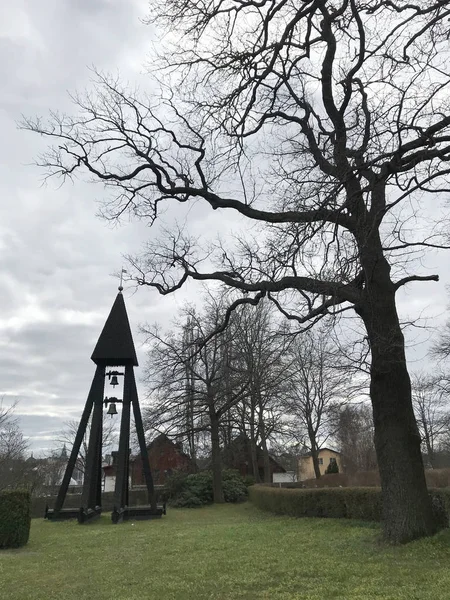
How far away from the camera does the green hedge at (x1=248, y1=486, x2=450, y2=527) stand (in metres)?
10.2

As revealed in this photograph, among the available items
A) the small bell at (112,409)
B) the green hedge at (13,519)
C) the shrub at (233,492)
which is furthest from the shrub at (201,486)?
the green hedge at (13,519)

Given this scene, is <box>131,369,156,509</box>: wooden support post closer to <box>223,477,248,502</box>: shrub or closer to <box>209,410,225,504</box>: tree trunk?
<box>209,410,225,504</box>: tree trunk

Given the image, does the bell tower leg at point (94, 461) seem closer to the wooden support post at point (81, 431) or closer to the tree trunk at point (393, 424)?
the wooden support post at point (81, 431)

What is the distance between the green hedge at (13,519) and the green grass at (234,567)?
1.36 ft

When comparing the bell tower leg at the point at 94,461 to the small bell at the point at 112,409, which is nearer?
the bell tower leg at the point at 94,461

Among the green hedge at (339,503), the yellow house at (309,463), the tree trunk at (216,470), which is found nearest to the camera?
the green hedge at (339,503)

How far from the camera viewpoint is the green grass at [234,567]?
655 centimetres

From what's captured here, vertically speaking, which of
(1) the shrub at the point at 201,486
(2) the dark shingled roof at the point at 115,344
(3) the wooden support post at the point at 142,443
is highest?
(2) the dark shingled roof at the point at 115,344

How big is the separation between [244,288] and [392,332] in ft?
10.5

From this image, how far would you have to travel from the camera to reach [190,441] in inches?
1253

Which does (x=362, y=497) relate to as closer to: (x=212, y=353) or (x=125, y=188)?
(x=125, y=188)

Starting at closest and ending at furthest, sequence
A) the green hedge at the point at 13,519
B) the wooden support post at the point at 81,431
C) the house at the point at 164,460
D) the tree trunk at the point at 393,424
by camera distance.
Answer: the tree trunk at the point at 393,424
the green hedge at the point at 13,519
the wooden support post at the point at 81,431
the house at the point at 164,460

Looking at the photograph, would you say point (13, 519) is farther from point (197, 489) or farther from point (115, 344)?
point (197, 489)

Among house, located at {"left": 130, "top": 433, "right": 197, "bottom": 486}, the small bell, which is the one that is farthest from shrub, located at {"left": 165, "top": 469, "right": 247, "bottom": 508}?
the small bell
